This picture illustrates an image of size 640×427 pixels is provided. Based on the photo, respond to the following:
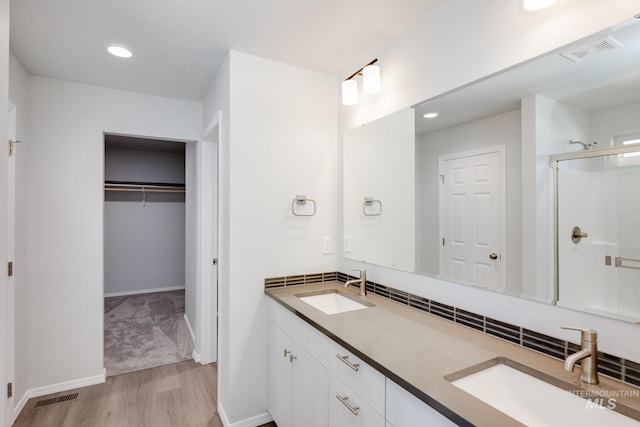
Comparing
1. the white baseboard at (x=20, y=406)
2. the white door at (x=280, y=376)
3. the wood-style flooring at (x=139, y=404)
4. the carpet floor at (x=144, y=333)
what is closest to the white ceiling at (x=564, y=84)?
the white door at (x=280, y=376)

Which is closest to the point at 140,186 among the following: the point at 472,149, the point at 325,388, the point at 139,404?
the point at 139,404

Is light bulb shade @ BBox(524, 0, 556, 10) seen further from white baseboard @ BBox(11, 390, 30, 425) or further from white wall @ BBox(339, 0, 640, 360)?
white baseboard @ BBox(11, 390, 30, 425)

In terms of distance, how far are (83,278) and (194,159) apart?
149 centimetres

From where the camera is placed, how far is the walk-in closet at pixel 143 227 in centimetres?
517

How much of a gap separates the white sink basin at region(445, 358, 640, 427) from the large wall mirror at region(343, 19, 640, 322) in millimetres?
306

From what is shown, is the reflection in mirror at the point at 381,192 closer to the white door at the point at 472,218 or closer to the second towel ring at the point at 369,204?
the second towel ring at the point at 369,204

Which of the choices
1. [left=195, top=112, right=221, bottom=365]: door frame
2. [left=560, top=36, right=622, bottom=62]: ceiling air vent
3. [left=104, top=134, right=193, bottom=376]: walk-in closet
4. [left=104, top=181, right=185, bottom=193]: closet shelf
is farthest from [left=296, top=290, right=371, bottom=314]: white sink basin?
[left=104, top=181, right=185, bottom=193]: closet shelf

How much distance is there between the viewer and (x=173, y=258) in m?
5.98

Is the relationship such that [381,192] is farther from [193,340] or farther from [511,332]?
[193,340]

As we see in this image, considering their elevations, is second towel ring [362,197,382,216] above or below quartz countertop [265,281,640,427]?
above

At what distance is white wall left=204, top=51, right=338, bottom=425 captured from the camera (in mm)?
2162

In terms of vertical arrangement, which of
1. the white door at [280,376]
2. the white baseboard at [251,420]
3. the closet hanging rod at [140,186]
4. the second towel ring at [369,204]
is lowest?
the white baseboard at [251,420]

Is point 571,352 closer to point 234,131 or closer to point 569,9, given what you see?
point 569,9

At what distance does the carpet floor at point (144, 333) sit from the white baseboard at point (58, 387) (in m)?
0.14
